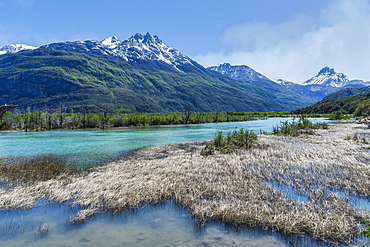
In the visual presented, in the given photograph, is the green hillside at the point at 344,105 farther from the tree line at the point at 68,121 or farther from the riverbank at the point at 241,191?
the riverbank at the point at 241,191

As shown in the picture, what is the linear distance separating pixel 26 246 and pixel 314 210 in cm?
1225

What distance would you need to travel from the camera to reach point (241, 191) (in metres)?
12.4

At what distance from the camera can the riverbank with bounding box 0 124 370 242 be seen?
9.18 m

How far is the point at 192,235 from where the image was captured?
28.8ft

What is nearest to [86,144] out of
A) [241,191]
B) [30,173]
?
[30,173]

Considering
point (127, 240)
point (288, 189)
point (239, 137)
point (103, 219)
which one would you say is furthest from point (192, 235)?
point (239, 137)

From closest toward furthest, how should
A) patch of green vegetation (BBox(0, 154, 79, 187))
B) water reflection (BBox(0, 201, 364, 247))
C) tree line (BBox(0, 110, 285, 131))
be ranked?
1. water reflection (BBox(0, 201, 364, 247))
2. patch of green vegetation (BBox(0, 154, 79, 187))
3. tree line (BBox(0, 110, 285, 131))

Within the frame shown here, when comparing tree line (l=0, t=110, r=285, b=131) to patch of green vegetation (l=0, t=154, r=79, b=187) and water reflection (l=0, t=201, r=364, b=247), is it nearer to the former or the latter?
patch of green vegetation (l=0, t=154, r=79, b=187)

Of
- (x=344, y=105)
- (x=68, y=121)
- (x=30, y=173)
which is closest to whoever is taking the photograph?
(x=30, y=173)

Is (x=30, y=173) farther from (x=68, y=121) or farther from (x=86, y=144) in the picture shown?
(x=68, y=121)

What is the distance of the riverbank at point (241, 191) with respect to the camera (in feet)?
30.1

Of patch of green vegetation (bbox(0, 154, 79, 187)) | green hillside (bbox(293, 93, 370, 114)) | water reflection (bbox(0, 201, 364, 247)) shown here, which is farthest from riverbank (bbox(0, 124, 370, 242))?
green hillside (bbox(293, 93, 370, 114))

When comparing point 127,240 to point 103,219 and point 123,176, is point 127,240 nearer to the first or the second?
point 103,219

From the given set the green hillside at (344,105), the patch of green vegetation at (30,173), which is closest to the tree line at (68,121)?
the patch of green vegetation at (30,173)
